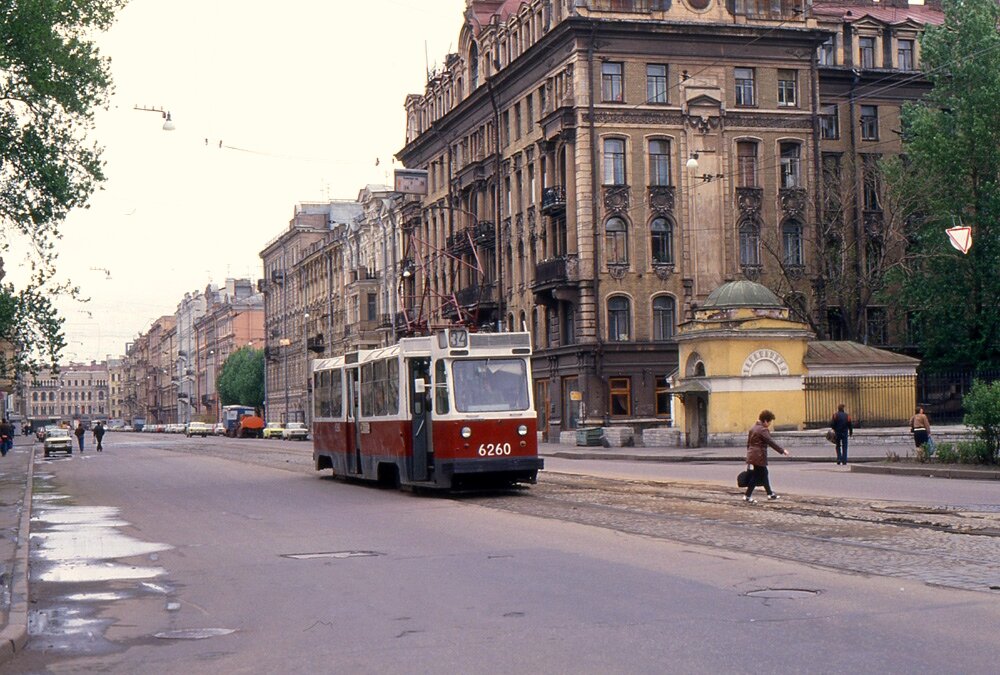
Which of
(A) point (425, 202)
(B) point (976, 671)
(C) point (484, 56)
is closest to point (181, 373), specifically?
(A) point (425, 202)

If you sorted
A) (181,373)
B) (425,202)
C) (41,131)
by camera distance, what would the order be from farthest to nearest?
(181,373) < (425,202) < (41,131)

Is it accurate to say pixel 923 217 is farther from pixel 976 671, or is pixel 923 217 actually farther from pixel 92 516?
pixel 976 671

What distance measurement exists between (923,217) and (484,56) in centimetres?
2376

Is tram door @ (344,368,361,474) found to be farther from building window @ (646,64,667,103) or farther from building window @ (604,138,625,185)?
building window @ (646,64,667,103)

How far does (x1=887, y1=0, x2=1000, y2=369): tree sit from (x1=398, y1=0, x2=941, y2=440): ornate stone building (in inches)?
88.3

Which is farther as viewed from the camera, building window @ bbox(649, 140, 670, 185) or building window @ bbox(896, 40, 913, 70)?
building window @ bbox(896, 40, 913, 70)

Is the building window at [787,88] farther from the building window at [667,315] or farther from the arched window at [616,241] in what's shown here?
the building window at [667,315]

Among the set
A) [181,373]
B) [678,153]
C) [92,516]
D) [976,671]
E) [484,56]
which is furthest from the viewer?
[181,373]

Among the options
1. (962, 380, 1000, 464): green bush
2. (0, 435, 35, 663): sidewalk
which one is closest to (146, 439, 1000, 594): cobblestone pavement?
(962, 380, 1000, 464): green bush

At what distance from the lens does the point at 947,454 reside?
28.4 meters

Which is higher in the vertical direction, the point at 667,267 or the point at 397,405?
the point at 667,267

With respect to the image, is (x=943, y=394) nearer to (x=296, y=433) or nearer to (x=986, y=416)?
(x=986, y=416)

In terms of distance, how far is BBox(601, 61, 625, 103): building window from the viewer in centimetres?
5753

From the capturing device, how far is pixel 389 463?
26.3 meters
